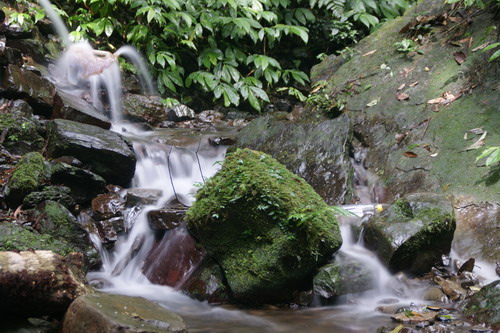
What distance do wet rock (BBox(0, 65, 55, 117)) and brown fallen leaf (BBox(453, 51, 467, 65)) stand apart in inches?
229

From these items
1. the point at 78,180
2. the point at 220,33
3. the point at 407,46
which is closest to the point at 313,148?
the point at 407,46

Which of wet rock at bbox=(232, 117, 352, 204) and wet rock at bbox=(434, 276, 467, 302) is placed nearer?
wet rock at bbox=(434, 276, 467, 302)

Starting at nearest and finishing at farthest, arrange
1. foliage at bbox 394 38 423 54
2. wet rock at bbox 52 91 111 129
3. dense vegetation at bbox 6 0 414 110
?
wet rock at bbox 52 91 111 129, foliage at bbox 394 38 423 54, dense vegetation at bbox 6 0 414 110

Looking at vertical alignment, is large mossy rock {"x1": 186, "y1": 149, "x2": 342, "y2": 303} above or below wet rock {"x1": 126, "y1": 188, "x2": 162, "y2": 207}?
below

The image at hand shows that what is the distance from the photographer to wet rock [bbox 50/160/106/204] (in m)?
4.78

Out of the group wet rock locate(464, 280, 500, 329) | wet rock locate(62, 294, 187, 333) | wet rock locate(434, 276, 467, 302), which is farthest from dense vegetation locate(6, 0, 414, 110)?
wet rock locate(62, 294, 187, 333)

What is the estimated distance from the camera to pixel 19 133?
546cm

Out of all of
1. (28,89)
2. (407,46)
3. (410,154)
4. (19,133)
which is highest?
(407,46)

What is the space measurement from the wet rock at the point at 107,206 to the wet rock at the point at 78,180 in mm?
110

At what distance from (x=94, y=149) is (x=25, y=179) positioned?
3.04ft

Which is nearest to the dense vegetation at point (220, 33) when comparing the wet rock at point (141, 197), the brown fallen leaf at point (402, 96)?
the brown fallen leaf at point (402, 96)

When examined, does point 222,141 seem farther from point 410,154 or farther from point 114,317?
point 114,317

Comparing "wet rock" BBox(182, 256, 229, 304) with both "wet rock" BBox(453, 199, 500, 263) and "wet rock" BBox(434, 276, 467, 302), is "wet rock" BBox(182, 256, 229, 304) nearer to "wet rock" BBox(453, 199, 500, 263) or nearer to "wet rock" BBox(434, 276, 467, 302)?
"wet rock" BBox(434, 276, 467, 302)

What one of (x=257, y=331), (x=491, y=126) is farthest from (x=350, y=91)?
(x=257, y=331)
